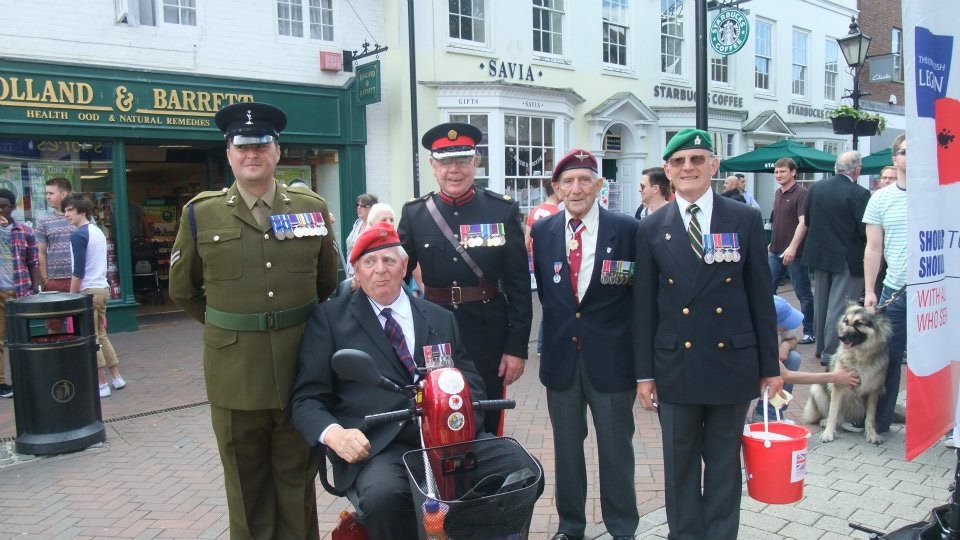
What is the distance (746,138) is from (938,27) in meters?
17.4

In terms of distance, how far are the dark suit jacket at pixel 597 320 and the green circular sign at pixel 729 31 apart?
34.4ft

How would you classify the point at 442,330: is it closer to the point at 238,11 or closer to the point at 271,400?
the point at 271,400

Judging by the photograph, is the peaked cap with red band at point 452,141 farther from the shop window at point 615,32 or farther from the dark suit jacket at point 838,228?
the shop window at point 615,32

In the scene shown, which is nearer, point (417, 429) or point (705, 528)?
point (417, 429)

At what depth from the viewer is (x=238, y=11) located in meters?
10.5

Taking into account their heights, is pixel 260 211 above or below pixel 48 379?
above

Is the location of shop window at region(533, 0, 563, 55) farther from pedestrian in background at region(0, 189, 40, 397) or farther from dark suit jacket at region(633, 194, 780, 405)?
dark suit jacket at region(633, 194, 780, 405)

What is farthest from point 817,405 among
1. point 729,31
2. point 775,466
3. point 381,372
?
point 729,31

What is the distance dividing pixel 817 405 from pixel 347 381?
4.06 m

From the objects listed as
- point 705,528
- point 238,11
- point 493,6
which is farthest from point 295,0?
point 705,528

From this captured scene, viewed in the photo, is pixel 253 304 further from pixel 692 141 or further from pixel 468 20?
pixel 468 20

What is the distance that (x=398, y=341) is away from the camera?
3.07m

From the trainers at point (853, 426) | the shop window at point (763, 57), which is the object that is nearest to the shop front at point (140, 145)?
the trainers at point (853, 426)

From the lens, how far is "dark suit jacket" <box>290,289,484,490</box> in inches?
113
